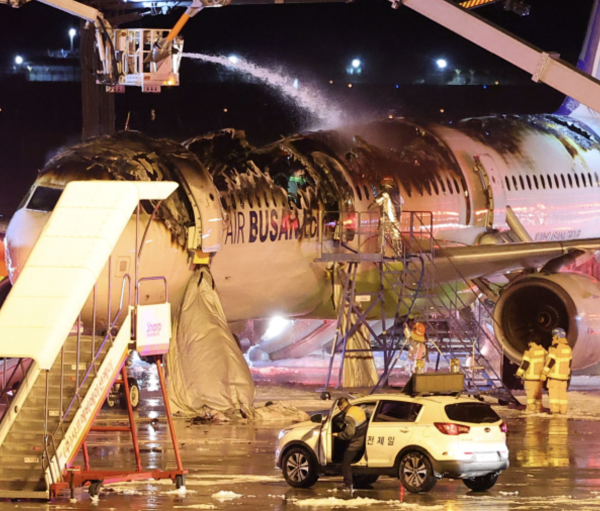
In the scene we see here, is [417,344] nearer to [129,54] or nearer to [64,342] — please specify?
[129,54]

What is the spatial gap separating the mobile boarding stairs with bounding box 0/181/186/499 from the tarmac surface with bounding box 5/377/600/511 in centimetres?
37

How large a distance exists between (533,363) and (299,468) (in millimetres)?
9737

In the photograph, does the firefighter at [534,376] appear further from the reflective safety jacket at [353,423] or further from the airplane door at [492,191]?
the reflective safety jacket at [353,423]

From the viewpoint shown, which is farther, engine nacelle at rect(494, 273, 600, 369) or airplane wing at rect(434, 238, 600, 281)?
airplane wing at rect(434, 238, 600, 281)

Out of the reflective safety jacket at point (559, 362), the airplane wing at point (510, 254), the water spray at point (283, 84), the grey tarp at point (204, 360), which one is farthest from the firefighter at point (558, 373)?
the water spray at point (283, 84)

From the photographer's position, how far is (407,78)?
49906 mm

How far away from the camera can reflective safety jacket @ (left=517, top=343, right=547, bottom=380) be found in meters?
23.1

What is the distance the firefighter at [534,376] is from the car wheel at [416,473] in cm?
931

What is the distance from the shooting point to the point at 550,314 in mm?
24609

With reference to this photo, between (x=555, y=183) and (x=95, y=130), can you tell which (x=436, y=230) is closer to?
(x=555, y=183)

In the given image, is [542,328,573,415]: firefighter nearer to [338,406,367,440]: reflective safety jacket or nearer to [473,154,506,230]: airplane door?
[473,154,506,230]: airplane door

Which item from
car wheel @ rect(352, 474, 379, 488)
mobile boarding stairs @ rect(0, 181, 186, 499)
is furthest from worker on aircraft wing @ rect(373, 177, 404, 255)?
mobile boarding stairs @ rect(0, 181, 186, 499)

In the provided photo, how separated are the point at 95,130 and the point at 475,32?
11.5 metres

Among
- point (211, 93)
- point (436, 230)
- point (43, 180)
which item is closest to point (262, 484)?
point (43, 180)
